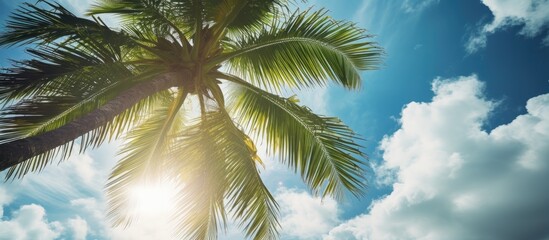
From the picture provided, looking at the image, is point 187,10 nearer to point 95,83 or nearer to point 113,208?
point 95,83

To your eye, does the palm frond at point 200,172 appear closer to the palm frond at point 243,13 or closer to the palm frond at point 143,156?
the palm frond at point 143,156

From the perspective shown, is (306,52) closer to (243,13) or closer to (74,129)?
(243,13)

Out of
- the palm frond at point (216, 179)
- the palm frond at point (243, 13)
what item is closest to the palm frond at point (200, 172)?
the palm frond at point (216, 179)

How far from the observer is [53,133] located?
10.8 feet

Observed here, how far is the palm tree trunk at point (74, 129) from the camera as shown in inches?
107

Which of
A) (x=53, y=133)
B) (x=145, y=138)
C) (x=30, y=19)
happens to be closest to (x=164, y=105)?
(x=145, y=138)

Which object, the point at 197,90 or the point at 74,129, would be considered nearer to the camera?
the point at 74,129

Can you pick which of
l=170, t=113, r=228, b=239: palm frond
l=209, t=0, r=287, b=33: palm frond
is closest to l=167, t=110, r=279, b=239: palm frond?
l=170, t=113, r=228, b=239: palm frond

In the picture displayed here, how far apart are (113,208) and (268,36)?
149 inches

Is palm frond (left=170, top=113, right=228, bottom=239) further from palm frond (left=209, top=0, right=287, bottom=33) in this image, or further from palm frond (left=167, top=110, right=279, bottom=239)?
palm frond (left=209, top=0, right=287, bottom=33)

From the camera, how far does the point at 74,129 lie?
3600mm

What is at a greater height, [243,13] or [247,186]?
[243,13]

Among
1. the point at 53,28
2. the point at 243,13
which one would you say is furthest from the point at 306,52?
the point at 53,28

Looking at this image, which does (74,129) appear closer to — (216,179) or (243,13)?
(216,179)
